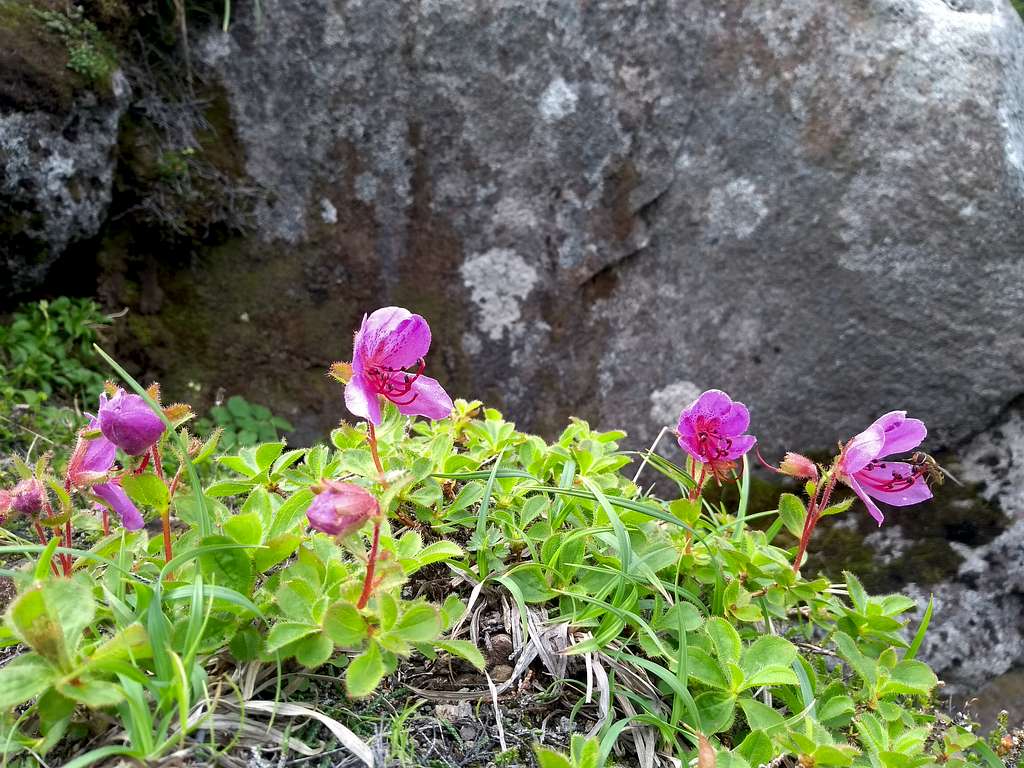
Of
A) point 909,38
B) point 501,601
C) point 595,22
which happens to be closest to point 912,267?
point 909,38

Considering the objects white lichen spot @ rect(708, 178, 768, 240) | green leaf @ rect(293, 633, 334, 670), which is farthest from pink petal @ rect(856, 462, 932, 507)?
white lichen spot @ rect(708, 178, 768, 240)

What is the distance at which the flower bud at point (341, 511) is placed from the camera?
3.46ft

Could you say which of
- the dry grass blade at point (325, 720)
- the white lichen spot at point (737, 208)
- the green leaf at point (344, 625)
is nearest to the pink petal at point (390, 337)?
the green leaf at point (344, 625)

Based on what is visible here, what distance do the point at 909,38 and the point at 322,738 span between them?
2.94m

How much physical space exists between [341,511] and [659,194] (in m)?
2.32

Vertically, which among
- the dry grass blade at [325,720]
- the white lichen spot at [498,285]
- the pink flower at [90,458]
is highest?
the pink flower at [90,458]

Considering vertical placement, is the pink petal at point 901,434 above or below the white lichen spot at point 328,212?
above

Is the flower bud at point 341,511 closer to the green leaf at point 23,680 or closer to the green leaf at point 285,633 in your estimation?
the green leaf at point 285,633

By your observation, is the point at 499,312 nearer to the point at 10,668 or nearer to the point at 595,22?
the point at 595,22

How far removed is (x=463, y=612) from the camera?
1303 millimetres

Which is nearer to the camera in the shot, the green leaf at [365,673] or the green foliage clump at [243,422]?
the green leaf at [365,673]

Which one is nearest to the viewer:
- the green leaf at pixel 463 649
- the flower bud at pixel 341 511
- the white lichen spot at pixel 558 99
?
the flower bud at pixel 341 511

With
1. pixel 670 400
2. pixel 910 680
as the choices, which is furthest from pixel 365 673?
pixel 670 400

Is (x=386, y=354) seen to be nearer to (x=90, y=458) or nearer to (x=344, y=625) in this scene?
(x=344, y=625)
